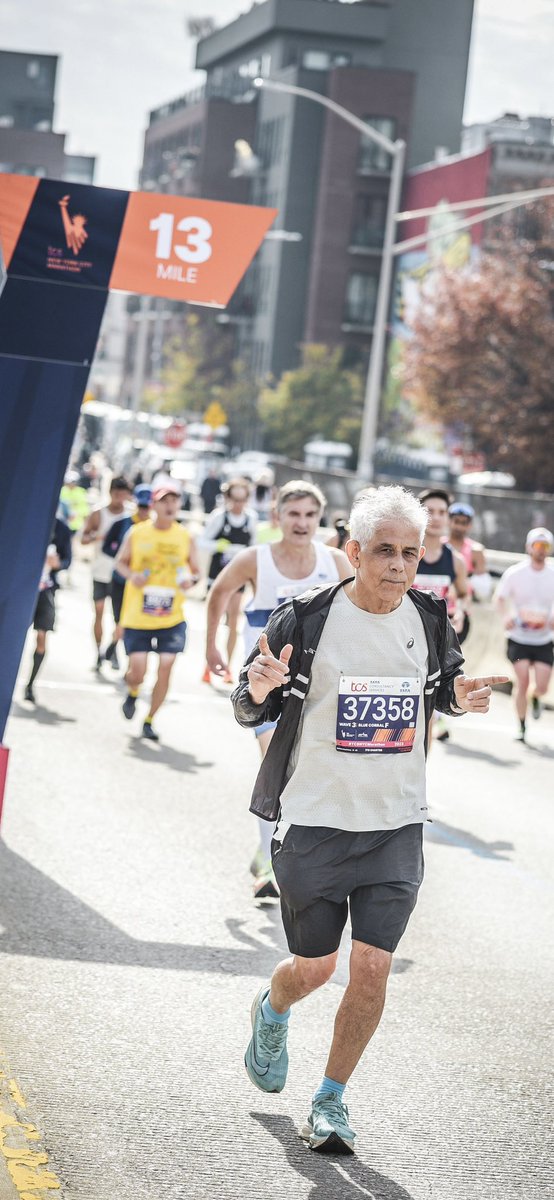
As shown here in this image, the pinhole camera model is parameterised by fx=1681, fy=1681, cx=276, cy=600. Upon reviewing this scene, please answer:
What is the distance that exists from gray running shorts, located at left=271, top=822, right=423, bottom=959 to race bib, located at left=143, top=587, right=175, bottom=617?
25.1 ft

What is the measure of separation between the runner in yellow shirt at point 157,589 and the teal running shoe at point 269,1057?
24.1ft

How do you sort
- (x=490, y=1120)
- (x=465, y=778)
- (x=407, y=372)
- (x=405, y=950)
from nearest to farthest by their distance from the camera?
(x=490, y=1120) → (x=405, y=950) → (x=465, y=778) → (x=407, y=372)

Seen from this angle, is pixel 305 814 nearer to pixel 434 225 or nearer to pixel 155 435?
pixel 434 225

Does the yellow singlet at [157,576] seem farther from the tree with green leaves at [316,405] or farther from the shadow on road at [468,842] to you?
the tree with green leaves at [316,405]

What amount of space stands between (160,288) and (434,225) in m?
64.8

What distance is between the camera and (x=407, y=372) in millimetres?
53250

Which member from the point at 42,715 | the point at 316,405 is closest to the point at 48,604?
the point at 42,715

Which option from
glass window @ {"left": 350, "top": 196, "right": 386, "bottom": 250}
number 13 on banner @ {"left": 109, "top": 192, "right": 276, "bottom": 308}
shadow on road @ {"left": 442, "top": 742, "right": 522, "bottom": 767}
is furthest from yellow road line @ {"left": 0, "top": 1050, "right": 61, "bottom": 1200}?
glass window @ {"left": 350, "top": 196, "right": 386, "bottom": 250}

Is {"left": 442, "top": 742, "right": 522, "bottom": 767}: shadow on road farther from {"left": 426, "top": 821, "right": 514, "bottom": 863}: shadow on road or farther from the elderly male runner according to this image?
the elderly male runner

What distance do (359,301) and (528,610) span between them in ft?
244

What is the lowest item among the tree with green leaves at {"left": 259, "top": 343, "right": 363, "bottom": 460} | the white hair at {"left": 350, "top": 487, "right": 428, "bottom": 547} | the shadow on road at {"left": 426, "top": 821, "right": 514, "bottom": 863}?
the shadow on road at {"left": 426, "top": 821, "right": 514, "bottom": 863}

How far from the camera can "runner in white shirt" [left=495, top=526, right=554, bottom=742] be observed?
48.1 ft

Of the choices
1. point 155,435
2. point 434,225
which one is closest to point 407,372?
point 434,225

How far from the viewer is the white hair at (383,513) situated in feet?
16.1
